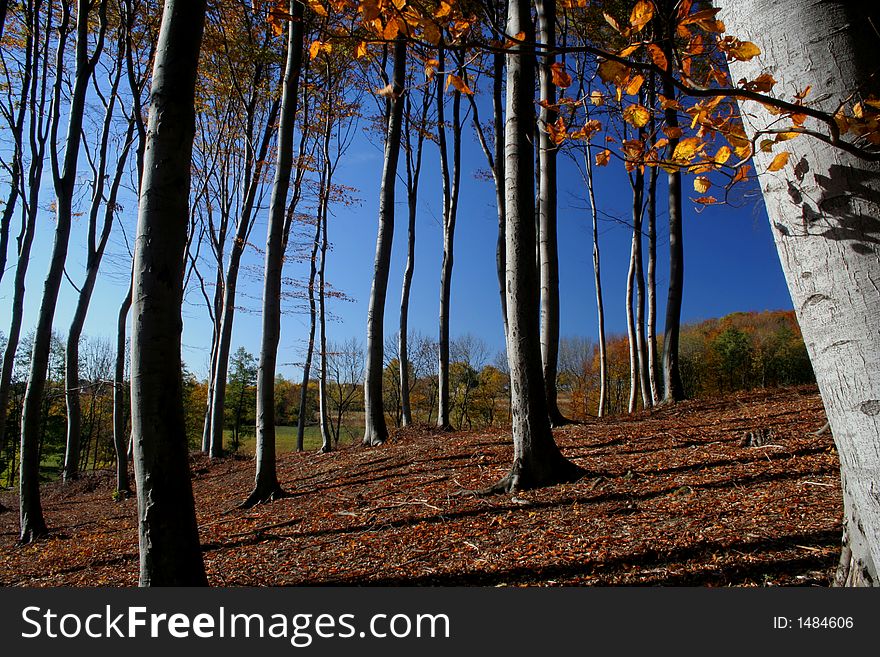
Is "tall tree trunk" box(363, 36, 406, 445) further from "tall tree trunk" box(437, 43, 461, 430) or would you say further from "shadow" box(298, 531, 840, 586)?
"shadow" box(298, 531, 840, 586)

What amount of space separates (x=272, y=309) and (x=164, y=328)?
4.09 meters

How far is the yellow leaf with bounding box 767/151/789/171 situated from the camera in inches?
48.7

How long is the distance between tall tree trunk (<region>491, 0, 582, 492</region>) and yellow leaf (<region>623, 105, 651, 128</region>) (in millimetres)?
2963

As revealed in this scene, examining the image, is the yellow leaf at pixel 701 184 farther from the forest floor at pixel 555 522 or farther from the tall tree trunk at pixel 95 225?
the tall tree trunk at pixel 95 225

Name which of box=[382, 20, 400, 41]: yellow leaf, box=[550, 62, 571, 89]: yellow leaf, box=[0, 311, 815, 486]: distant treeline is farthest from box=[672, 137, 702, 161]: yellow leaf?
box=[0, 311, 815, 486]: distant treeline

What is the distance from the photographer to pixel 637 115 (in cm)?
185

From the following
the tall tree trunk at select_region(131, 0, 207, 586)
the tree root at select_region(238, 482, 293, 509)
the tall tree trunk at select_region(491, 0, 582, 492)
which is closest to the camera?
the tall tree trunk at select_region(131, 0, 207, 586)

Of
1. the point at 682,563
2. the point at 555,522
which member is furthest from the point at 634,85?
the point at 555,522

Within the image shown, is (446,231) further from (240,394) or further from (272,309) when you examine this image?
(240,394)

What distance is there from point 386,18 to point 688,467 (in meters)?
4.71

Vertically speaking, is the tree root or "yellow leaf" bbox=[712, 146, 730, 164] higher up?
"yellow leaf" bbox=[712, 146, 730, 164]

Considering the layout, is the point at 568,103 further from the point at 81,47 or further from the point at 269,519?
the point at 81,47

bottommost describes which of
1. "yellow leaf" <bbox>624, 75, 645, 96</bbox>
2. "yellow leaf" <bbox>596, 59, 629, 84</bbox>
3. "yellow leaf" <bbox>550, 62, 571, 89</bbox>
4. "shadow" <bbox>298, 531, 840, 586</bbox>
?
"shadow" <bbox>298, 531, 840, 586</bbox>

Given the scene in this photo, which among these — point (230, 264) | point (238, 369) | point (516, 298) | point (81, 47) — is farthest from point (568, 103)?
point (238, 369)
